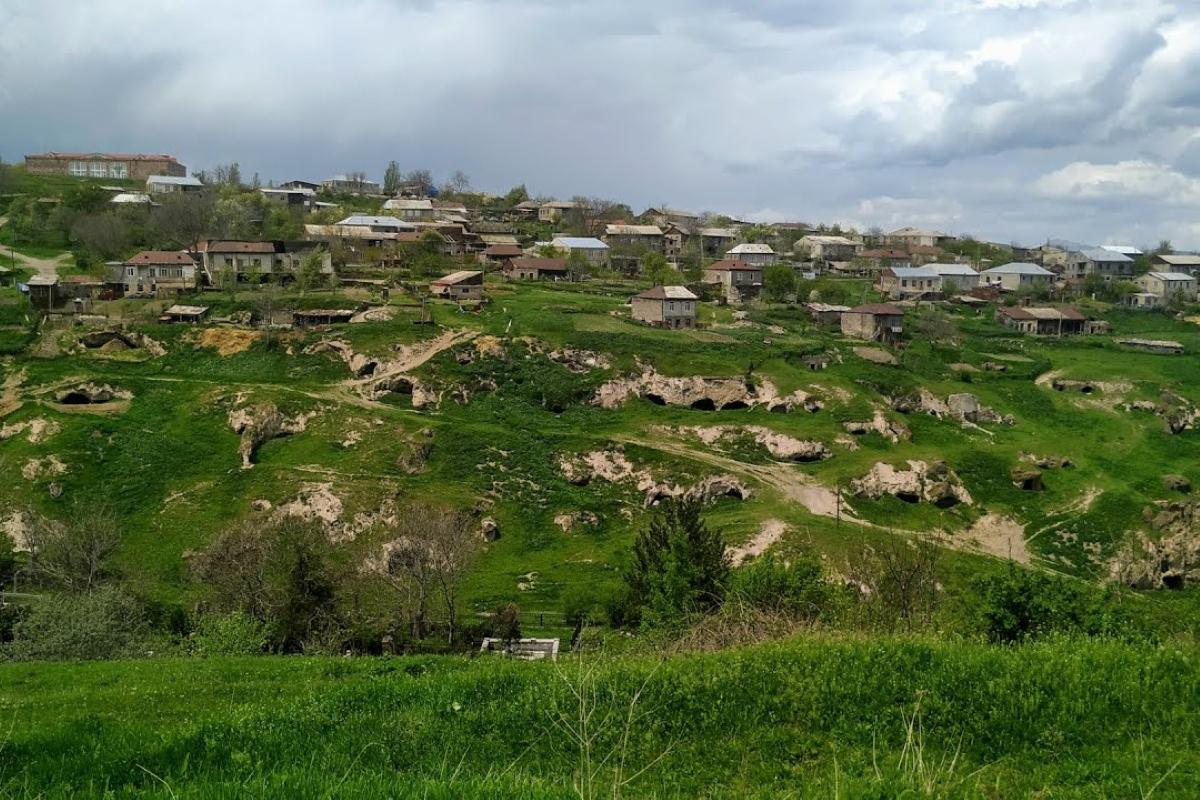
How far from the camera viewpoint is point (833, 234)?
6063 inches

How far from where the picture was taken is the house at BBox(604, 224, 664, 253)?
116 m

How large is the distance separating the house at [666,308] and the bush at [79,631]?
53115 mm

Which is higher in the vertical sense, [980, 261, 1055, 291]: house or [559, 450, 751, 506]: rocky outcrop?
[980, 261, 1055, 291]: house

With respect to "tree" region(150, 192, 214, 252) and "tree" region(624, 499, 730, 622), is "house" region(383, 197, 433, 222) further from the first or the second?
"tree" region(624, 499, 730, 622)

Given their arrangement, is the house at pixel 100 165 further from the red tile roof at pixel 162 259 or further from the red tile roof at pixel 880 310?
the red tile roof at pixel 880 310

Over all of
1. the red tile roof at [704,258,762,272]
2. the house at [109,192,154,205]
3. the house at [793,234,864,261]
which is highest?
the house at [109,192,154,205]

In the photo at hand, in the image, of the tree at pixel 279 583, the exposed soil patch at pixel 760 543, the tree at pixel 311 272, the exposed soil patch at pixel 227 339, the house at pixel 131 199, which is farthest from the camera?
the house at pixel 131 199

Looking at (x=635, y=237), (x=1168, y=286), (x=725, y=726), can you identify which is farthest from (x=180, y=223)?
(x=1168, y=286)

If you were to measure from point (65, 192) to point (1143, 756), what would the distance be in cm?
13183

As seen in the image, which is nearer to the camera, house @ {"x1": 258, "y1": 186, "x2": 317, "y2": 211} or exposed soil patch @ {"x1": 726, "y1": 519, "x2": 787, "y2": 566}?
exposed soil patch @ {"x1": 726, "y1": 519, "x2": 787, "y2": 566}

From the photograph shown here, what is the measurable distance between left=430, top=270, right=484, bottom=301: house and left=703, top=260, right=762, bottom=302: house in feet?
88.4

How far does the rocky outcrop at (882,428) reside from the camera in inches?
2323

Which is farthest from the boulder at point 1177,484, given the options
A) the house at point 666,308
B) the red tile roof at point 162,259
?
the red tile roof at point 162,259

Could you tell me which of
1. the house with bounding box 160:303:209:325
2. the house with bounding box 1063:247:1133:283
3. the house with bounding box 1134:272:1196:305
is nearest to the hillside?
the house with bounding box 160:303:209:325
